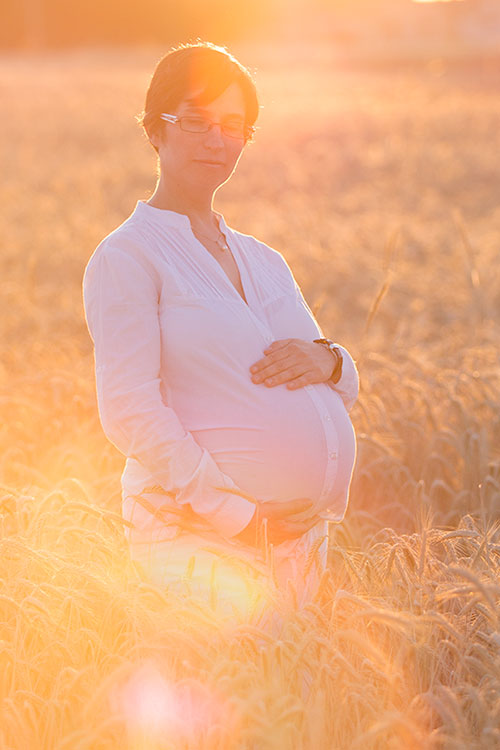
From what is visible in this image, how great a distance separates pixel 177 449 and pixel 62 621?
0.51 metres

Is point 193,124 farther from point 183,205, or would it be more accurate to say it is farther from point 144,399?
point 144,399

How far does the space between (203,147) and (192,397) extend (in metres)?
0.66

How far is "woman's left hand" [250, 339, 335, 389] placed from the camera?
2.74m

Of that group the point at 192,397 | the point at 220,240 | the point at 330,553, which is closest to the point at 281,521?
the point at 192,397

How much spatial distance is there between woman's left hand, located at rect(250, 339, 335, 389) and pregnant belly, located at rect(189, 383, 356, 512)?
33 millimetres

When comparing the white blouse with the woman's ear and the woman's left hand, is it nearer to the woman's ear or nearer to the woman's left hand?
the woman's left hand

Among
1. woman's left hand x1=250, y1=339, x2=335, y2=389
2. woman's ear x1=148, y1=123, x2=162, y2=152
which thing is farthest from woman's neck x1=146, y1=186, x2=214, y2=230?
woman's left hand x1=250, y1=339, x2=335, y2=389

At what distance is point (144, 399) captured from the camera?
8.54 ft

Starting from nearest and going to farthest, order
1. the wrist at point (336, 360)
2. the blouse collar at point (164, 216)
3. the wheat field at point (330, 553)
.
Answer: the wheat field at point (330, 553), the blouse collar at point (164, 216), the wrist at point (336, 360)

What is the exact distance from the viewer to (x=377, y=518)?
3879mm

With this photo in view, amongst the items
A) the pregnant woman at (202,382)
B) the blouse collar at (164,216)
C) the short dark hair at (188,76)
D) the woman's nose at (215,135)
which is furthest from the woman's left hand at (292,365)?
the short dark hair at (188,76)

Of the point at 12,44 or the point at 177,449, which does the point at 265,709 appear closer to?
the point at 177,449

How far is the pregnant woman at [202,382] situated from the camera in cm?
262

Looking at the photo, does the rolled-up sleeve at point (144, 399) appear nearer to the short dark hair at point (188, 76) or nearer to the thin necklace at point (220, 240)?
the thin necklace at point (220, 240)
